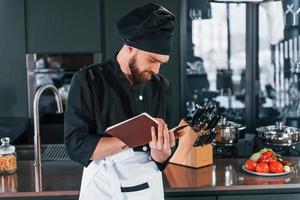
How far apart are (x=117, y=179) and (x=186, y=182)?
1.42ft

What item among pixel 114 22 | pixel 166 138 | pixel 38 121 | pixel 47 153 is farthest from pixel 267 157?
pixel 114 22

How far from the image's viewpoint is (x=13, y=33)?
4.08 meters

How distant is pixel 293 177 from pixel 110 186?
828mm

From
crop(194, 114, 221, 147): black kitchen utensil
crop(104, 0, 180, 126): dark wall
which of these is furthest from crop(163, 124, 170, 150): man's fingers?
crop(104, 0, 180, 126): dark wall

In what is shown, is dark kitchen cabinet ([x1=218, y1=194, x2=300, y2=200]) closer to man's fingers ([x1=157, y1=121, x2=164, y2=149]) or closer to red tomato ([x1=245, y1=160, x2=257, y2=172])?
red tomato ([x1=245, y1=160, x2=257, y2=172])

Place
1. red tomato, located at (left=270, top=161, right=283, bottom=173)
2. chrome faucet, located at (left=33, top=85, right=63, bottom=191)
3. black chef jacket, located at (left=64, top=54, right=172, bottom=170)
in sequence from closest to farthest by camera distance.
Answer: black chef jacket, located at (left=64, top=54, right=172, bottom=170) → red tomato, located at (left=270, top=161, right=283, bottom=173) → chrome faucet, located at (left=33, top=85, right=63, bottom=191)

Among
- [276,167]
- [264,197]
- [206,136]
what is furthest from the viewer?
[206,136]

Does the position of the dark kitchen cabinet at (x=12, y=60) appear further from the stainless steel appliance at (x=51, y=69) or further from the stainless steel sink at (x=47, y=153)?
the stainless steel sink at (x=47, y=153)

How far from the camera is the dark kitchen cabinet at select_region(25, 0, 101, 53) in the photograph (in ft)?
13.4

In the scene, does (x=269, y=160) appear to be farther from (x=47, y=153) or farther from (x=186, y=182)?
(x=47, y=153)

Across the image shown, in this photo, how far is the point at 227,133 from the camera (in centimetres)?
258

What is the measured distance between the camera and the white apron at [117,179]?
5.75 ft

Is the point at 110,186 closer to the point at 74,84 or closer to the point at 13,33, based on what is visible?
the point at 74,84

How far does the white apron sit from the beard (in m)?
0.25
